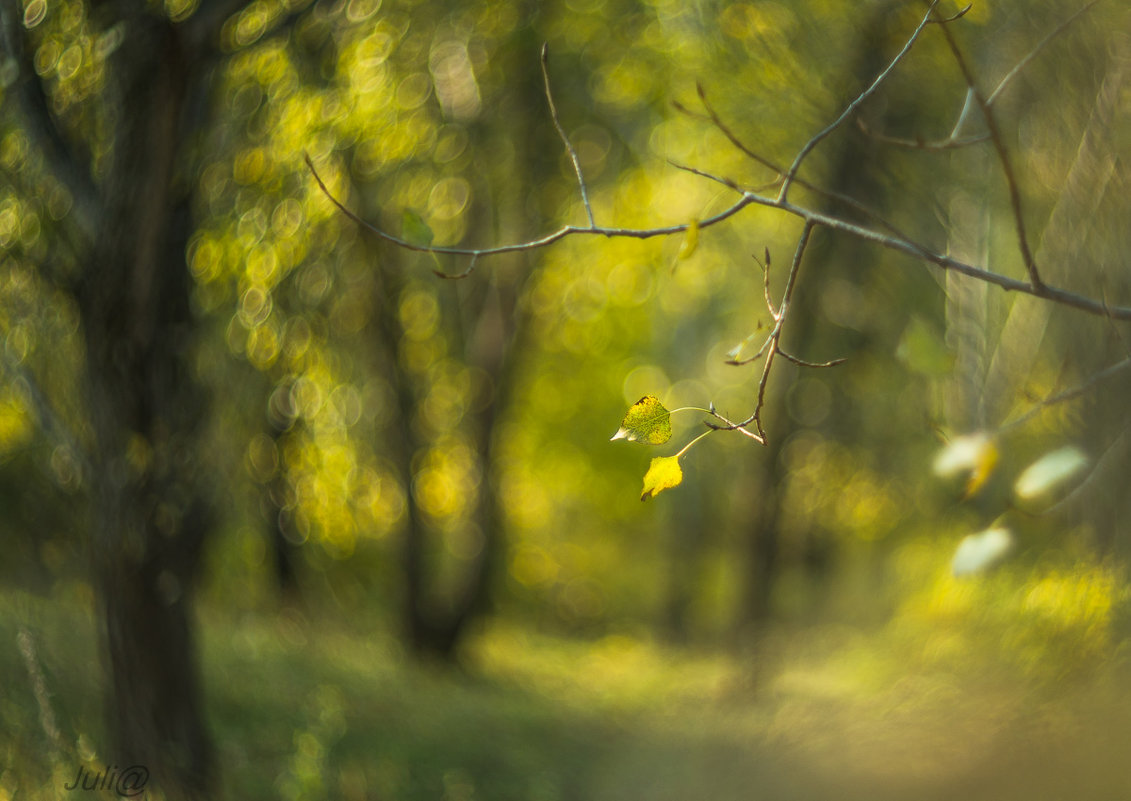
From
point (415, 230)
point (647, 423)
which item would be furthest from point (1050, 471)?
point (415, 230)

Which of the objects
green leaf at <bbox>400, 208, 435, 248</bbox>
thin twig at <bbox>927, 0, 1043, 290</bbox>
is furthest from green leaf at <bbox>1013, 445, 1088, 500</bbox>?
green leaf at <bbox>400, 208, 435, 248</bbox>

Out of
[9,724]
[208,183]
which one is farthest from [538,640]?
[208,183]

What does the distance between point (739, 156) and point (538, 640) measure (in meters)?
8.33

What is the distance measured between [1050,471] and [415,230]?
3.89 ft

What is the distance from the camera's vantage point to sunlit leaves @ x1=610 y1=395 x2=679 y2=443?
148 centimetres

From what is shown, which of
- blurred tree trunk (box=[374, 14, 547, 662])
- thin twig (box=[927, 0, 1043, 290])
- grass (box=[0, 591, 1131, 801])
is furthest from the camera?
blurred tree trunk (box=[374, 14, 547, 662])

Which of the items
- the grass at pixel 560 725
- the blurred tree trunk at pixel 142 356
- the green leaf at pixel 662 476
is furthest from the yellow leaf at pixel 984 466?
the grass at pixel 560 725

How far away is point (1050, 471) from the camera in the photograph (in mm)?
1436

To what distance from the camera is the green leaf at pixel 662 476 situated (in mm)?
1446

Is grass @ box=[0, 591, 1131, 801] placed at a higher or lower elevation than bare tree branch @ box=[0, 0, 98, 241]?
lower

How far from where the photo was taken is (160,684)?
4.31 m

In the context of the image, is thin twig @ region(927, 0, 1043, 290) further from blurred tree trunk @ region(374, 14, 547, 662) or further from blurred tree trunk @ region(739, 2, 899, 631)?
blurred tree trunk @ region(374, 14, 547, 662)

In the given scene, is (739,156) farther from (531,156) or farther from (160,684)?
(160,684)

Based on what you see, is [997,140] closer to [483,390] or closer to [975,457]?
[975,457]
